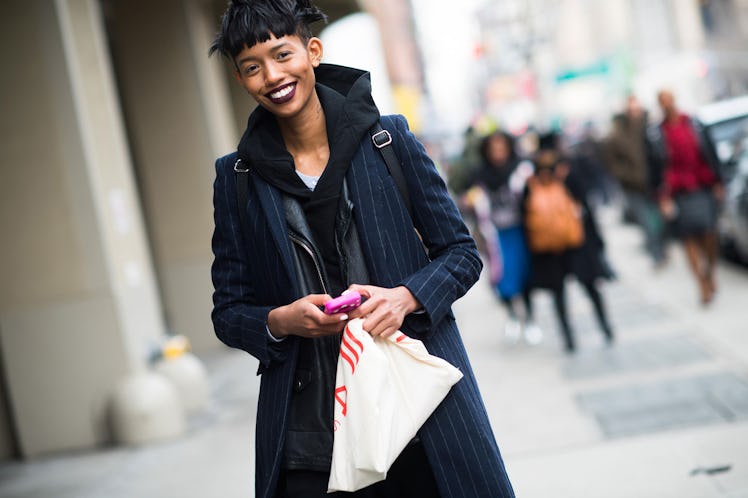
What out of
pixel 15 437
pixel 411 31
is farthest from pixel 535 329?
pixel 411 31

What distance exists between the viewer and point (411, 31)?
11444 cm

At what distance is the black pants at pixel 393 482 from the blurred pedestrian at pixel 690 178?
8.06 meters

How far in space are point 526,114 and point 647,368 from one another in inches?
2279

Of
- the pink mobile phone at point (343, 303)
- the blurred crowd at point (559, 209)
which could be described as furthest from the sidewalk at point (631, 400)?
the pink mobile phone at point (343, 303)

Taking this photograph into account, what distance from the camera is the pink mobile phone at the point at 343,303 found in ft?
8.18

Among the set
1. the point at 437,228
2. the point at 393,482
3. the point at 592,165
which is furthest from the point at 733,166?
the point at 393,482

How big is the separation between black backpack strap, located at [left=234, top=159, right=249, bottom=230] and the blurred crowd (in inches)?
262

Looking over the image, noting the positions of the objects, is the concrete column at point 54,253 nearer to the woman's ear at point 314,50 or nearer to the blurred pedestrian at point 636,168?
the woman's ear at point 314,50

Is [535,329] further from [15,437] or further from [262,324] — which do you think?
[262,324]

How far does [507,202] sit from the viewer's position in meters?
9.73

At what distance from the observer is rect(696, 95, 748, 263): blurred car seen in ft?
39.4

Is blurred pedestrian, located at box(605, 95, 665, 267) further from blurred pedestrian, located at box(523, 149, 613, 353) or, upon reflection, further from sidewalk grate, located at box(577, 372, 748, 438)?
sidewalk grate, located at box(577, 372, 748, 438)

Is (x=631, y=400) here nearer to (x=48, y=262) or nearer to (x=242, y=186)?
(x=48, y=262)

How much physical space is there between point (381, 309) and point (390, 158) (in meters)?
0.42
